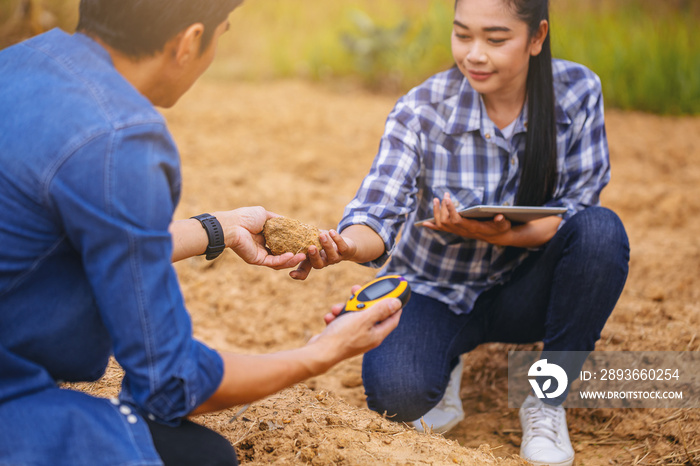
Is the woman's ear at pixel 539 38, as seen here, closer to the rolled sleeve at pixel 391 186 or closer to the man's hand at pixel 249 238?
the rolled sleeve at pixel 391 186

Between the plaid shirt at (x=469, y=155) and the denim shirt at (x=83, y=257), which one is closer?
the denim shirt at (x=83, y=257)

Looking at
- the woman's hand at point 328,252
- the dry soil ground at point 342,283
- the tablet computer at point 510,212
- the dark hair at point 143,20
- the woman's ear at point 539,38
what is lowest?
the dry soil ground at point 342,283

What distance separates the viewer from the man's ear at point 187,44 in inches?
50.1

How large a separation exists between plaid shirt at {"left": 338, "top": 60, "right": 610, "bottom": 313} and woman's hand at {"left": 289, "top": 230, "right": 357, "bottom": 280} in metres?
0.35

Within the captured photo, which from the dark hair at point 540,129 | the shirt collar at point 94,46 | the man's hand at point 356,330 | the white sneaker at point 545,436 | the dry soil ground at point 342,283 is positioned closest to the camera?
the shirt collar at point 94,46

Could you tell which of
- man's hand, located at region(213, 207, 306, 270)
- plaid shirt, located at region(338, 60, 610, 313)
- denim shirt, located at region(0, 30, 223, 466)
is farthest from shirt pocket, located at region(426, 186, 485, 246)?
denim shirt, located at region(0, 30, 223, 466)

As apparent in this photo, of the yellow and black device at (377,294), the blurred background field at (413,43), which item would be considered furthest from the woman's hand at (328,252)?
the blurred background field at (413,43)

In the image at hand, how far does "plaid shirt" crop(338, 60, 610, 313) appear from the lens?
2.31 m

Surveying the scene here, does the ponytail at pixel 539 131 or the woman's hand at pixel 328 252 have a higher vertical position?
the ponytail at pixel 539 131

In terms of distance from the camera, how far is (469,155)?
7.63 ft

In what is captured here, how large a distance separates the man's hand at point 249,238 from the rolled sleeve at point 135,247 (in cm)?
70

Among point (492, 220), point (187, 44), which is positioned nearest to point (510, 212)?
point (492, 220)

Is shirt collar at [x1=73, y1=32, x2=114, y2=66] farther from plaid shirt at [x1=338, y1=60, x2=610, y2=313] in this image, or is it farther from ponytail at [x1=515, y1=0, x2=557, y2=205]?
ponytail at [x1=515, y1=0, x2=557, y2=205]

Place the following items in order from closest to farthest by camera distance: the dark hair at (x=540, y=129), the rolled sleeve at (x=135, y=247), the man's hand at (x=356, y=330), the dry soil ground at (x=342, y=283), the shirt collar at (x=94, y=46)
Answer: the rolled sleeve at (x=135, y=247) < the shirt collar at (x=94, y=46) < the man's hand at (x=356, y=330) < the dry soil ground at (x=342, y=283) < the dark hair at (x=540, y=129)
